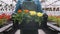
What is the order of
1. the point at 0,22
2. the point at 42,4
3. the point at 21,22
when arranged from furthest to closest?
the point at 42,4 → the point at 0,22 → the point at 21,22

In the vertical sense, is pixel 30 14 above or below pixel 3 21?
above

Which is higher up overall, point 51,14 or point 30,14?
point 30,14

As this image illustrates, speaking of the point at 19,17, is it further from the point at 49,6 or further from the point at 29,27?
the point at 49,6

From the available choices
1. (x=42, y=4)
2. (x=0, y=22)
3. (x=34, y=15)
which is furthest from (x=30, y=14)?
(x=42, y=4)

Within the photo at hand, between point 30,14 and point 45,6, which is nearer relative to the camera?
point 30,14

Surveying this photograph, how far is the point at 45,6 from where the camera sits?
3.55m

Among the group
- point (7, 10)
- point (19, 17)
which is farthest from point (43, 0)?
point (19, 17)

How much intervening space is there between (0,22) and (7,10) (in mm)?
940

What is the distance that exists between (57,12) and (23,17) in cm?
239

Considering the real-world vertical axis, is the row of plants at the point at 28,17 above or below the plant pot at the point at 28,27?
above

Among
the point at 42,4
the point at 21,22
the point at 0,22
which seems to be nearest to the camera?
the point at 21,22

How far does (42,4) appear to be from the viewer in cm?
348

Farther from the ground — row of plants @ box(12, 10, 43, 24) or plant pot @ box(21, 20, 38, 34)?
row of plants @ box(12, 10, 43, 24)

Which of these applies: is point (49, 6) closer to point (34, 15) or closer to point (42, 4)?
point (42, 4)
